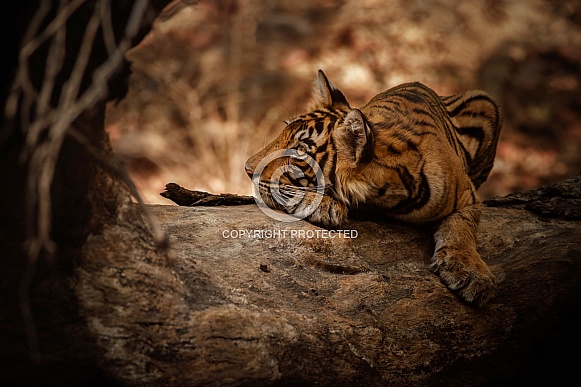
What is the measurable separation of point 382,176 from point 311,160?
0.39 metres

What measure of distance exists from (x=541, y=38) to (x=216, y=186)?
619 centimetres

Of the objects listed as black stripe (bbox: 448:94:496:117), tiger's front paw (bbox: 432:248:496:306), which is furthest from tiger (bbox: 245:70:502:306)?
black stripe (bbox: 448:94:496:117)

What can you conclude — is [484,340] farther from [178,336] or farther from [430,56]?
[430,56]

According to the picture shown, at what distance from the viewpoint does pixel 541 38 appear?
10438 millimetres

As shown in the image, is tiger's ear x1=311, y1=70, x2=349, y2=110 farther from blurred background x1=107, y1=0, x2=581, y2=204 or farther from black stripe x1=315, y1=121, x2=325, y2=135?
blurred background x1=107, y1=0, x2=581, y2=204

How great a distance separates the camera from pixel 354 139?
133 inches

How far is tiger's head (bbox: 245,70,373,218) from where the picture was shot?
3398 mm

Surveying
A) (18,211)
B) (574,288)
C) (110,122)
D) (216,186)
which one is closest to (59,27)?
(18,211)

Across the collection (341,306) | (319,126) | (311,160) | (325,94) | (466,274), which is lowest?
(341,306)

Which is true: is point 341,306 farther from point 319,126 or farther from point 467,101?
point 467,101

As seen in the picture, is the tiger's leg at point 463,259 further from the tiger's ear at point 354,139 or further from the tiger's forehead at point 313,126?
the tiger's forehead at point 313,126

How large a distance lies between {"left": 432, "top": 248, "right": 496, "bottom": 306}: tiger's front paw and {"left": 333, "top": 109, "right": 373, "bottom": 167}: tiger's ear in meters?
0.64

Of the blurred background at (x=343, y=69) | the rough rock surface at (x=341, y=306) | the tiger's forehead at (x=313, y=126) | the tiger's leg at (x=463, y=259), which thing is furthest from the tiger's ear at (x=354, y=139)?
the blurred background at (x=343, y=69)

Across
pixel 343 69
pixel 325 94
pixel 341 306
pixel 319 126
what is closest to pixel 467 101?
pixel 325 94
